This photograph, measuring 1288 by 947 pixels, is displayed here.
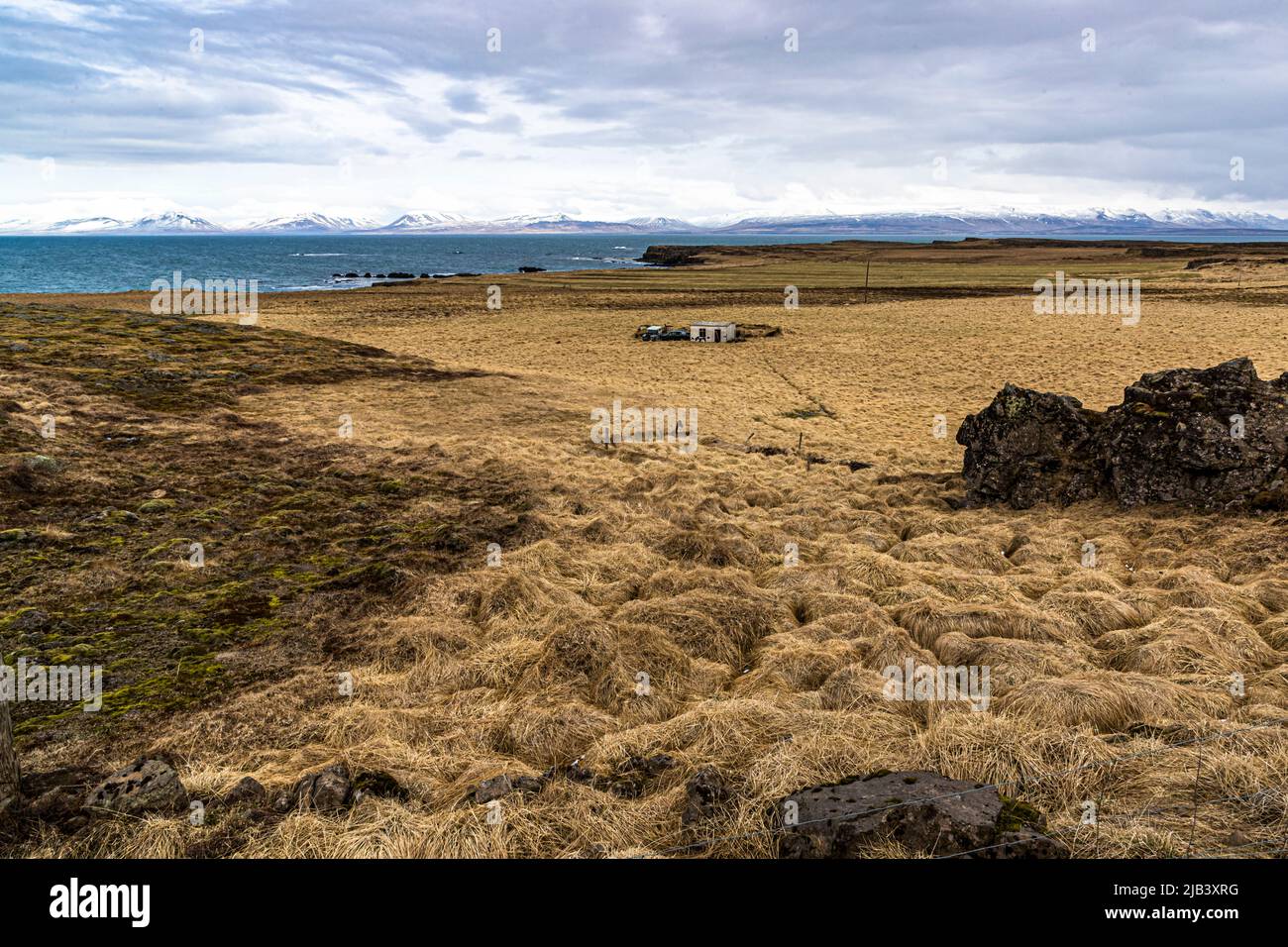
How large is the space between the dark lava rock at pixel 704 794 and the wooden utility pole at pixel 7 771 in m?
4.83

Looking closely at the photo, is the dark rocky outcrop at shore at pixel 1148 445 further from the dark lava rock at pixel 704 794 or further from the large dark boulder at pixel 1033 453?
the dark lava rock at pixel 704 794

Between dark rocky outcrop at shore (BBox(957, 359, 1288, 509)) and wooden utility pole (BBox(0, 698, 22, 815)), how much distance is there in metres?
14.3

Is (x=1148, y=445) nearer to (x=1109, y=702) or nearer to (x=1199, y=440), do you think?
(x=1199, y=440)

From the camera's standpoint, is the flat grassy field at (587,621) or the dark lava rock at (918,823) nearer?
the dark lava rock at (918,823)

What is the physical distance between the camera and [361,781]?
5.79m

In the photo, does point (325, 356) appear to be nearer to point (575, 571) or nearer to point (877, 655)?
point (575, 571)

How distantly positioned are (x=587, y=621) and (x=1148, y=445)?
1038cm

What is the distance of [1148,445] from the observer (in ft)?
40.6

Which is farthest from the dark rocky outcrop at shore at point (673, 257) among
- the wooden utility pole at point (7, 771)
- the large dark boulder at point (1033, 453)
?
the wooden utility pole at point (7, 771)

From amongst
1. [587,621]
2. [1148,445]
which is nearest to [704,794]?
[587,621]

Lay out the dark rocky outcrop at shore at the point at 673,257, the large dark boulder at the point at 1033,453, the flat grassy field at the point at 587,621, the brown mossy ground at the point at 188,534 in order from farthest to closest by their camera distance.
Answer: the dark rocky outcrop at shore at the point at 673,257 → the large dark boulder at the point at 1033,453 → the brown mossy ground at the point at 188,534 → the flat grassy field at the point at 587,621

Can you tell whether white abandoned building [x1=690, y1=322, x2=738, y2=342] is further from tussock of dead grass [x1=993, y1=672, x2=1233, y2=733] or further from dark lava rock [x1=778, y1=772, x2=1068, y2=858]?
dark lava rock [x1=778, y1=772, x2=1068, y2=858]

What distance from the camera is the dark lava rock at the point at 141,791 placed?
5344mm

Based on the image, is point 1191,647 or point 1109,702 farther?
point 1191,647
